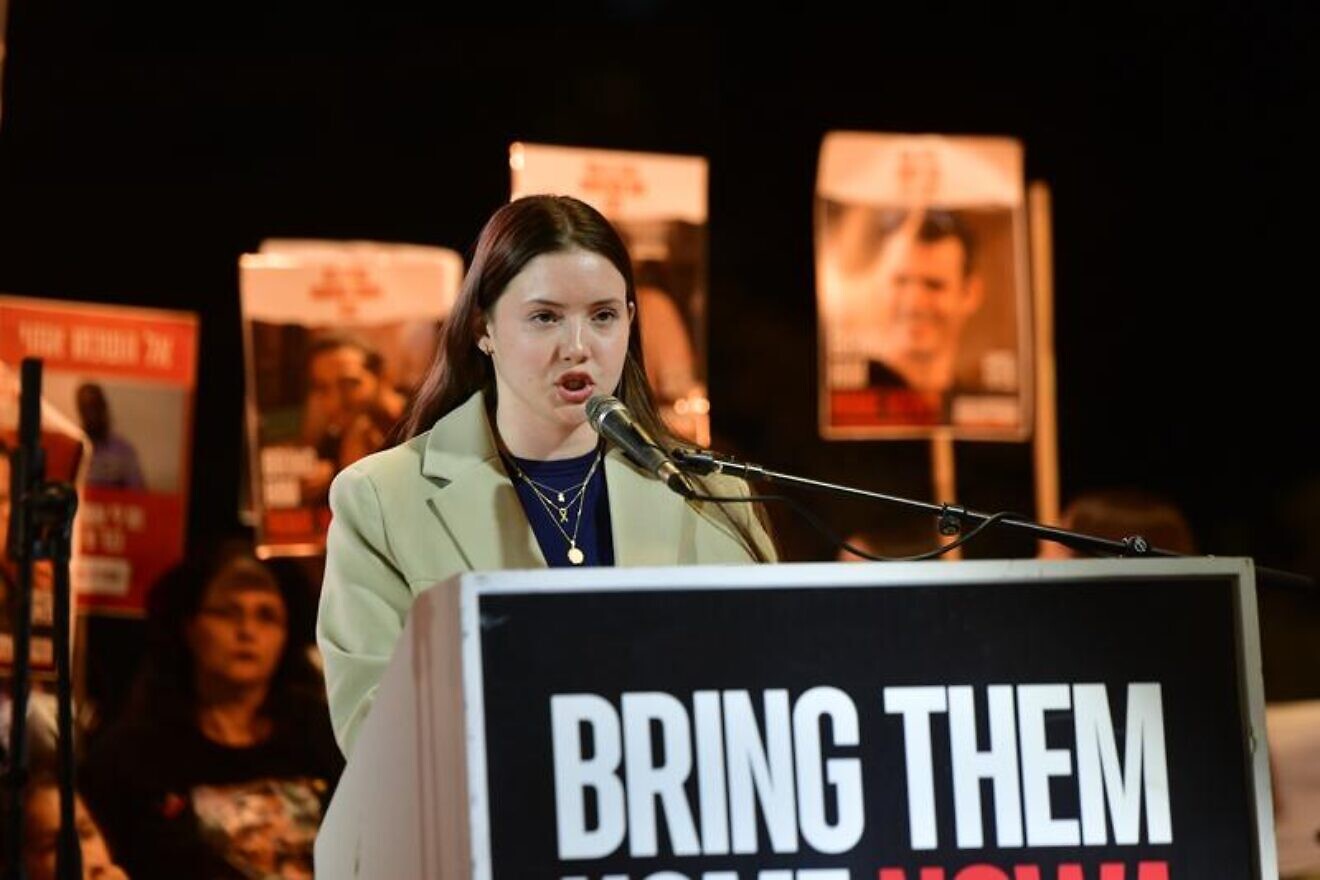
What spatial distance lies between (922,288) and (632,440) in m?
5.08

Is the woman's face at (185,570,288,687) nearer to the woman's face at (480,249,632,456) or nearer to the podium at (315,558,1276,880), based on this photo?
the woman's face at (480,249,632,456)

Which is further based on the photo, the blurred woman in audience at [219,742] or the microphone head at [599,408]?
the blurred woman in audience at [219,742]

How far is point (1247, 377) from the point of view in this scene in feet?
26.3

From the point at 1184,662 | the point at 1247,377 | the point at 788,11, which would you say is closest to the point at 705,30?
the point at 788,11

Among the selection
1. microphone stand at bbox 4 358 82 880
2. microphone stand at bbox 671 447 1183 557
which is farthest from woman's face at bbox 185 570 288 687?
microphone stand at bbox 671 447 1183 557

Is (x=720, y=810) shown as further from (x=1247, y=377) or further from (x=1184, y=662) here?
(x=1247, y=377)

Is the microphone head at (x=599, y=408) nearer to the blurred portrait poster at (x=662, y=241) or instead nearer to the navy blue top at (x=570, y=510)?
the navy blue top at (x=570, y=510)

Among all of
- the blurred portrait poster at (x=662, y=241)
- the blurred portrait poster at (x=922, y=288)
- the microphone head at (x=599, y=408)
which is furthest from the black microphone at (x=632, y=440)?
the blurred portrait poster at (x=922, y=288)

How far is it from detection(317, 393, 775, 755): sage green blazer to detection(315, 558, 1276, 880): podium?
469mm

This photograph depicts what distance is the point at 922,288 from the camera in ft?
24.4

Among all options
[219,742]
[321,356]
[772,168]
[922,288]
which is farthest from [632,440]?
[772,168]

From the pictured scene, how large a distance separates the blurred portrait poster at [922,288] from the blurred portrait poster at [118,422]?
230cm

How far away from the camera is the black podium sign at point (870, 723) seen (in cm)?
208

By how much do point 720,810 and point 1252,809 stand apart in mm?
592
